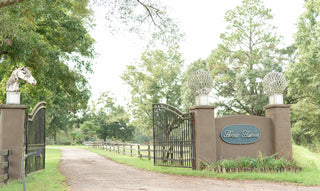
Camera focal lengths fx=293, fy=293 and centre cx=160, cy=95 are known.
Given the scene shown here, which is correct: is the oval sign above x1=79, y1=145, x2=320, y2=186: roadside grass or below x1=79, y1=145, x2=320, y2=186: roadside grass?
above

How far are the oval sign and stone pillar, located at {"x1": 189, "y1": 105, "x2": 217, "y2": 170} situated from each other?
53 cm

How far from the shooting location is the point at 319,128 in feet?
81.6

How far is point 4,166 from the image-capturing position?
7816 mm

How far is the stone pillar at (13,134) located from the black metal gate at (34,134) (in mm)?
685

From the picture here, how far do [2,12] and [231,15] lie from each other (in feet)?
75.2

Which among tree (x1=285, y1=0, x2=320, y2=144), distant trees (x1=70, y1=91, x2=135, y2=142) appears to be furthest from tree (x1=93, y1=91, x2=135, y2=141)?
tree (x1=285, y1=0, x2=320, y2=144)

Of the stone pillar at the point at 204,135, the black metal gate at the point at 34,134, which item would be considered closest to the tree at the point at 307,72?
the stone pillar at the point at 204,135

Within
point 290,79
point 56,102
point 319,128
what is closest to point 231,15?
point 290,79

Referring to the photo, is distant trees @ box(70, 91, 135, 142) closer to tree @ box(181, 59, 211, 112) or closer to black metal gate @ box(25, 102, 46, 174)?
tree @ box(181, 59, 211, 112)

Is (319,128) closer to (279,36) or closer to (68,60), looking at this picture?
(279,36)

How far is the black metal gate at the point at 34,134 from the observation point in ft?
30.5

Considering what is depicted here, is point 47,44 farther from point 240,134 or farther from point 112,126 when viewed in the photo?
point 112,126

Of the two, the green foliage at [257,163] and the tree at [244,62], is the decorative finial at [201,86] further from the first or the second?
the tree at [244,62]

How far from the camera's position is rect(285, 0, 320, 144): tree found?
21016 millimetres
